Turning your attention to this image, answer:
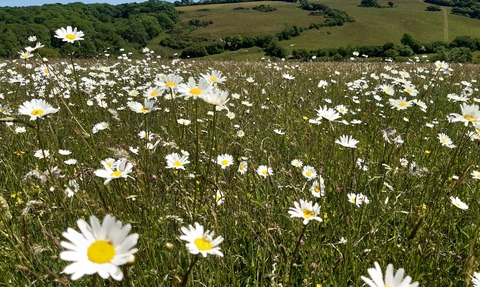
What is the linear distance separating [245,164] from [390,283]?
199 cm

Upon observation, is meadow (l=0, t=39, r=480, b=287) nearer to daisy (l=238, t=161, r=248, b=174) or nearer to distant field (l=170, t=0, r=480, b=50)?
daisy (l=238, t=161, r=248, b=174)

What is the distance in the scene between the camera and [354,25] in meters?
58.0

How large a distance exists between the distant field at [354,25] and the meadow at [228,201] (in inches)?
1599

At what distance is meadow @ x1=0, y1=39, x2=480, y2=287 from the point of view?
1380mm

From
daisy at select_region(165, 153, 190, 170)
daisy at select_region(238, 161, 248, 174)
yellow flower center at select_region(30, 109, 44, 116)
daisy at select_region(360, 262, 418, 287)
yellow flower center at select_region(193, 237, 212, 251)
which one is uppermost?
yellow flower center at select_region(30, 109, 44, 116)

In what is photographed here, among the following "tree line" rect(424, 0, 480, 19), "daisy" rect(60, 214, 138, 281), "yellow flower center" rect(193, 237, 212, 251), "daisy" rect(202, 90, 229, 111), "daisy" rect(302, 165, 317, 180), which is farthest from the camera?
"tree line" rect(424, 0, 480, 19)

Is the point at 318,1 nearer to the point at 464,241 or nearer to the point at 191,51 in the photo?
the point at 191,51

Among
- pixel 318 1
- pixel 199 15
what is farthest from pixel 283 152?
pixel 318 1

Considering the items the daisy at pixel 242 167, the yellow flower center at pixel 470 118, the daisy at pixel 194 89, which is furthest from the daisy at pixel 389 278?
the daisy at pixel 242 167

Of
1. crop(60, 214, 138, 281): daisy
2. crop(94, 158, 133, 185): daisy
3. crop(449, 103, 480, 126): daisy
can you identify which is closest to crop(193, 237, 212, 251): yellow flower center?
crop(60, 214, 138, 281): daisy

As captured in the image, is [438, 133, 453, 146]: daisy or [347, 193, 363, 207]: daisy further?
[438, 133, 453, 146]: daisy

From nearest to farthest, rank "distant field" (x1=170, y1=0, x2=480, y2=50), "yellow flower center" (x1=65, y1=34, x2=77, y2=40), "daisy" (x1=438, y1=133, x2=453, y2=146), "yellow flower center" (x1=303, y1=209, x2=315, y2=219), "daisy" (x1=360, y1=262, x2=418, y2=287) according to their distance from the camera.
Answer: "daisy" (x1=360, y1=262, x2=418, y2=287) → "yellow flower center" (x1=303, y1=209, x2=315, y2=219) → "yellow flower center" (x1=65, y1=34, x2=77, y2=40) → "daisy" (x1=438, y1=133, x2=453, y2=146) → "distant field" (x1=170, y1=0, x2=480, y2=50)

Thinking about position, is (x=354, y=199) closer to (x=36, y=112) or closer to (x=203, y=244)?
(x=203, y=244)

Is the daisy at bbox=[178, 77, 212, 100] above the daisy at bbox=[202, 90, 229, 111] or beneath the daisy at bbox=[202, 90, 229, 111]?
above
